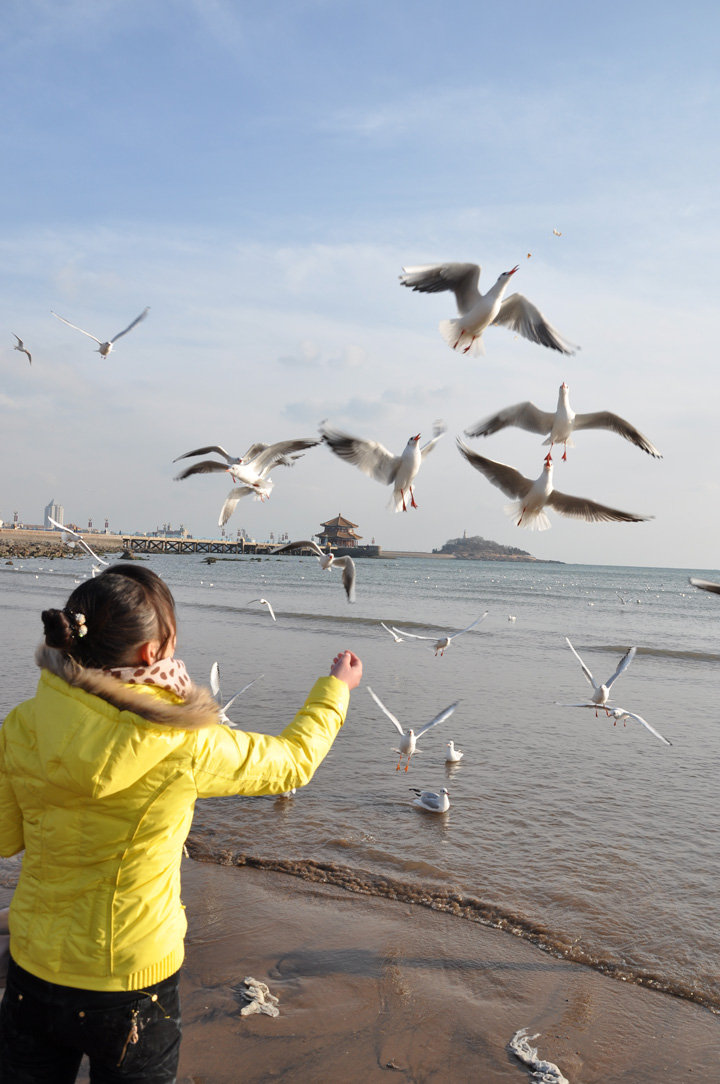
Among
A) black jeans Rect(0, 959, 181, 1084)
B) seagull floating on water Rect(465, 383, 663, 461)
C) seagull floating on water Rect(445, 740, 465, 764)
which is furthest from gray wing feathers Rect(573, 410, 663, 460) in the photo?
seagull floating on water Rect(445, 740, 465, 764)

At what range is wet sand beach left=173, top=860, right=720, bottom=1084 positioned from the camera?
362 cm

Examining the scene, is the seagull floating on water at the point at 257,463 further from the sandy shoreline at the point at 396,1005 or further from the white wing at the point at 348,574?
the sandy shoreline at the point at 396,1005

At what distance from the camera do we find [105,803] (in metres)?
1.90

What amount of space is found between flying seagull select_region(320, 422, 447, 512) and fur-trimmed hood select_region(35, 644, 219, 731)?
3063 millimetres

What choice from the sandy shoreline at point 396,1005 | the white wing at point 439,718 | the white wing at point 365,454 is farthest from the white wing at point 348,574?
the white wing at point 439,718

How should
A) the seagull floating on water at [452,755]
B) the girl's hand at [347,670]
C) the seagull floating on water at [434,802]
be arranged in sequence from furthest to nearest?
the seagull floating on water at [452,755] → the seagull floating on water at [434,802] → the girl's hand at [347,670]

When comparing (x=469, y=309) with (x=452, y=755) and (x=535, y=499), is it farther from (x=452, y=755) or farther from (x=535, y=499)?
(x=452, y=755)

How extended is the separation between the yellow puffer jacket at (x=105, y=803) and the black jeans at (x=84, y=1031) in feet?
0.15

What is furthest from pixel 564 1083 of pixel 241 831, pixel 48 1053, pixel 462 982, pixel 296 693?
pixel 296 693

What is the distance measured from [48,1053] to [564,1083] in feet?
8.78

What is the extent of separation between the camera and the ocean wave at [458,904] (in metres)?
4.59

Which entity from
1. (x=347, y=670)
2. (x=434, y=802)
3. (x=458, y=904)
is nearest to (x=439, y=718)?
(x=434, y=802)

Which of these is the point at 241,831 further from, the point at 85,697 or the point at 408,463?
the point at 85,697

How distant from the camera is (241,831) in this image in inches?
260
